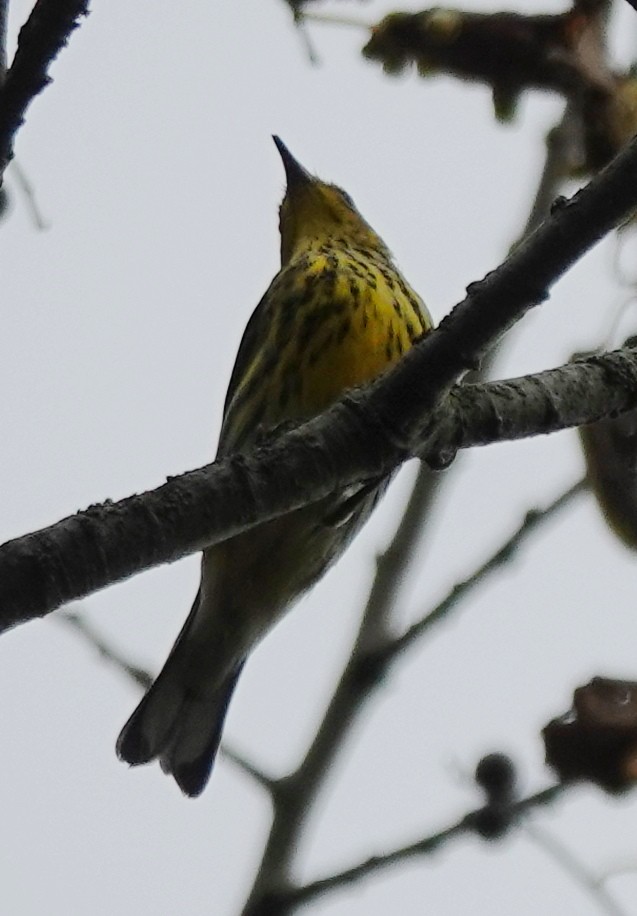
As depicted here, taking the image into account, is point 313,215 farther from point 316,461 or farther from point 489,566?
point 316,461

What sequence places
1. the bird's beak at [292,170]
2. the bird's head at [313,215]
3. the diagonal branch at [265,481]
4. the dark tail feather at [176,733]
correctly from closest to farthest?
the diagonal branch at [265,481] → the dark tail feather at [176,733] → the bird's head at [313,215] → the bird's beak at [292,170]

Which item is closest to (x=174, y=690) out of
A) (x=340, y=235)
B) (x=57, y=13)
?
(x=340, y=235)

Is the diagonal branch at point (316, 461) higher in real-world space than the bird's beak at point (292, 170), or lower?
lower

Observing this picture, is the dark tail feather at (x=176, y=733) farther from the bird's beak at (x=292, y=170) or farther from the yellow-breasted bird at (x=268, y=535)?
the bird's beak at (x=292, y=170)

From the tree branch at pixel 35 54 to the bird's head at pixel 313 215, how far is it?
3662mm

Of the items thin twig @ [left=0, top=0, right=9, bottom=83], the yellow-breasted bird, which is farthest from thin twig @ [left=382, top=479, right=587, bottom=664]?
thin twig @ [left=0, top=0, right=9, bottom=83]

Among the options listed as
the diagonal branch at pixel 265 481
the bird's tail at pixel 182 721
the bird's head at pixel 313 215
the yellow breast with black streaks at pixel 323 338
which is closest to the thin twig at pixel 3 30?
the diagonal branch at pixel 265 481

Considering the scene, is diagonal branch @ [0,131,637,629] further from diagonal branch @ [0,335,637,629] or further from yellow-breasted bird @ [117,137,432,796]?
yellow-breasted bird @ [117,137,432,796]

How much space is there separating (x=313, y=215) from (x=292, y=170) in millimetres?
375

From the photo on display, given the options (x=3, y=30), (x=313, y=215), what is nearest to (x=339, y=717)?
(x=3, y=30)

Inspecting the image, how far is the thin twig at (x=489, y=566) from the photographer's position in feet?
12.4

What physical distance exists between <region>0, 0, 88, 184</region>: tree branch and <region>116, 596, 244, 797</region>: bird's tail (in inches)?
109

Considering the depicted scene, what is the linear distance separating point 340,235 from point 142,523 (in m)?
3.82

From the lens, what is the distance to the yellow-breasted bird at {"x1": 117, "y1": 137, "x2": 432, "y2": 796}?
4449 mm
